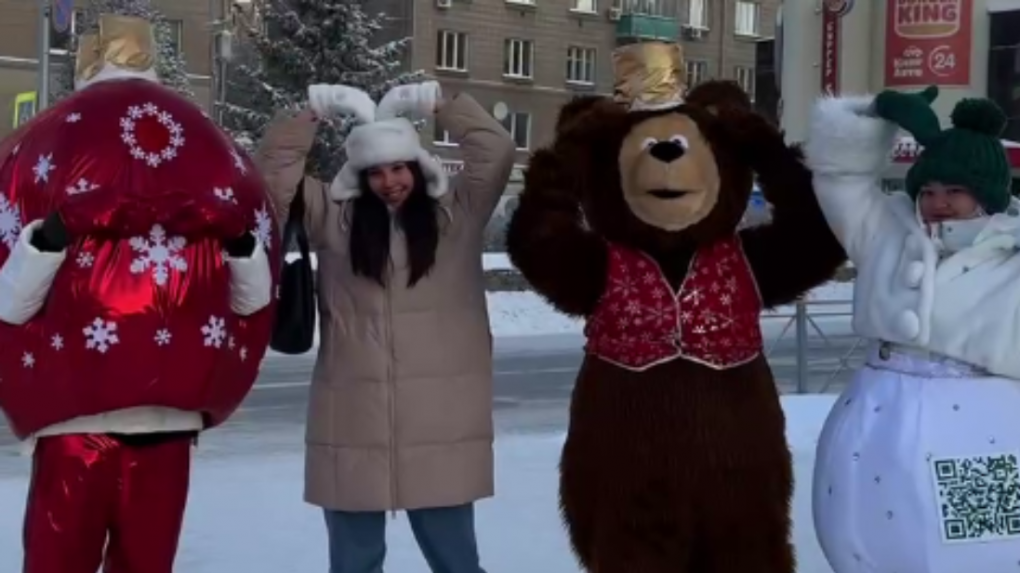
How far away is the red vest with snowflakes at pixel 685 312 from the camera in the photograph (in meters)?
3.76

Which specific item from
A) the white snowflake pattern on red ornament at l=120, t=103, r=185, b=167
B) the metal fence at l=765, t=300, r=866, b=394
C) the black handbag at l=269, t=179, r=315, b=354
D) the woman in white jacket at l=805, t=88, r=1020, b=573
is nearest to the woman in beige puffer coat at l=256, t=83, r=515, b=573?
the black handbag at l=269, t=179, r=315, b=354

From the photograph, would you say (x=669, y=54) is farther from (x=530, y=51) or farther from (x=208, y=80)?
(x=530, y=51)

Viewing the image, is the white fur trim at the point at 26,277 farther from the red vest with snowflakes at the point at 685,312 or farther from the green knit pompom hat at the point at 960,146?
the green knit pompom hat at the point at 960,146

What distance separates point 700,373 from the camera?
3.77 meters

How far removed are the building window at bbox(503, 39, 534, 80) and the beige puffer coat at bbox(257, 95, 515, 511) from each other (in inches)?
1353

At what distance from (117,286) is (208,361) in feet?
0.89

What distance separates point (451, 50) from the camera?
3716 centimetres

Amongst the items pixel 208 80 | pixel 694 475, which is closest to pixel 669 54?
pixel 694 475

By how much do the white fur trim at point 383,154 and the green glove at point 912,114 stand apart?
1203 mm

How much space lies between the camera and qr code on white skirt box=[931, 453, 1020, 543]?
11.2 ft

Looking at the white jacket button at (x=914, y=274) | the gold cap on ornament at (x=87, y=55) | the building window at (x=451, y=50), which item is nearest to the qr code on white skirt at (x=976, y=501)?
the white jacket button at (x=914, y=274)

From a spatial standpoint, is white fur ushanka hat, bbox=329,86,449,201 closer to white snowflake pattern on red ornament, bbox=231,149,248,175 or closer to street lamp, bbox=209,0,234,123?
white snowflake pattern on red ornament, bbox=231,149,248,175

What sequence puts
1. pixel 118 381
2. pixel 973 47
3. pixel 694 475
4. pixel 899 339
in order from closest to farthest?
pixel 118 381 → pixel 899 339 → pixel 694 475 → pixel 973 47

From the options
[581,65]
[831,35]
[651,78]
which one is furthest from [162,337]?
[581,65]
